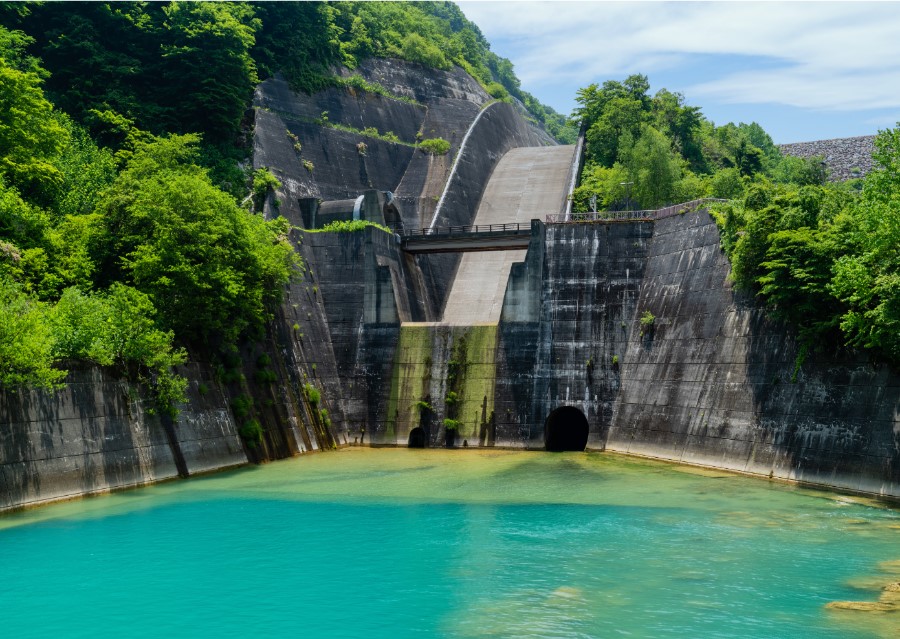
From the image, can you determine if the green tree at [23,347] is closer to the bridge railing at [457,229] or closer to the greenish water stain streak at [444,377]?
the greenish water stain streak at [444,377]

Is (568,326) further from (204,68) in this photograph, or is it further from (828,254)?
(204,68)

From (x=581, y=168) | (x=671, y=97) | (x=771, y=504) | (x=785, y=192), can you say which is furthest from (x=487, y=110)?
(x=771, y=504)

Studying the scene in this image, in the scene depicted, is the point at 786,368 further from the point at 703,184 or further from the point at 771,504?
the point at 703,184

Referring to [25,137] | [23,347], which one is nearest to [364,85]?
[25,137]

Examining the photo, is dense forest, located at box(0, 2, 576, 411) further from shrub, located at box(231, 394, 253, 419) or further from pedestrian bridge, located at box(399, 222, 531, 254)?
pedestrian bridge, located at box(399, 222, 531, 254)

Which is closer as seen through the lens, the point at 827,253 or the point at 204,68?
the point at 827,253

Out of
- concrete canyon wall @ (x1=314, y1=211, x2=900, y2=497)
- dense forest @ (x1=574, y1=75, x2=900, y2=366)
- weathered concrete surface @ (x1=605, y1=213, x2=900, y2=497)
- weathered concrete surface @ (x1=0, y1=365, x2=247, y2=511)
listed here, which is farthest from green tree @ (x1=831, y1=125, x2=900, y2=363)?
weathered concrete surface @ (x1=0, y1=365, x2=247, y2=511)

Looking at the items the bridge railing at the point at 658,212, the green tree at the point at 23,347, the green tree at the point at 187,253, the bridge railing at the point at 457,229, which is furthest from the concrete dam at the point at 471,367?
the green tree at the point at 187,253
